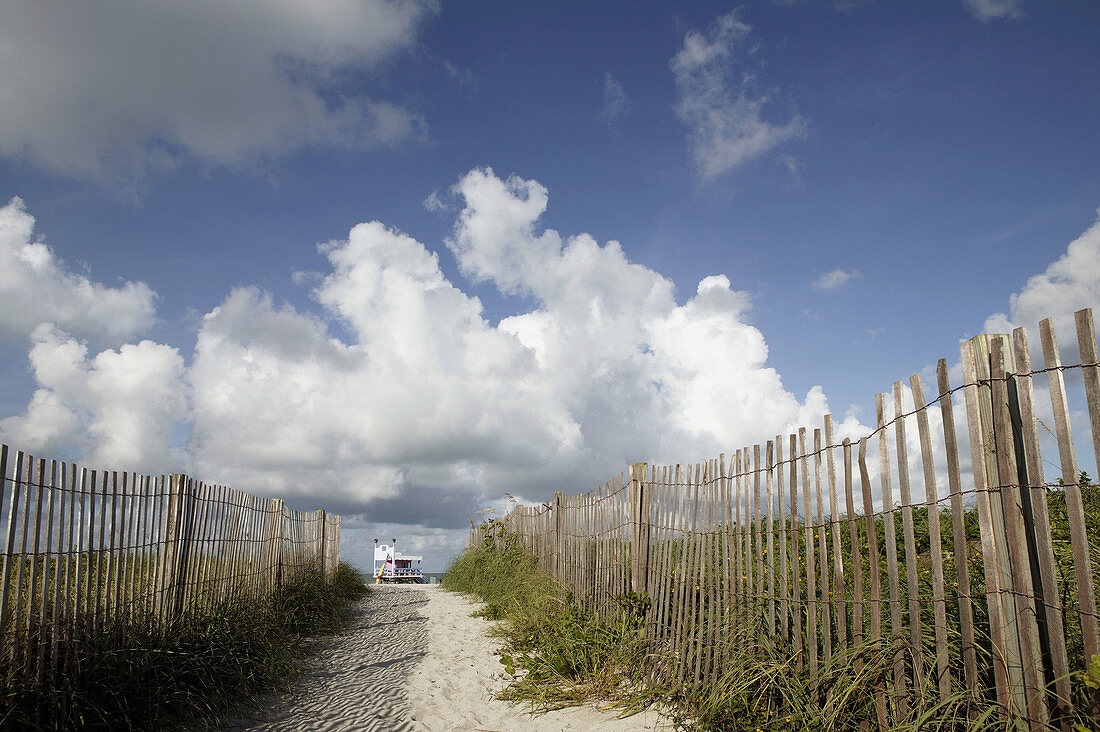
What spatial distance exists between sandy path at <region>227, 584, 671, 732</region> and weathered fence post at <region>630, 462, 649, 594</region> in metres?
1.38

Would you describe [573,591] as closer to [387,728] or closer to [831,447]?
[387,728]

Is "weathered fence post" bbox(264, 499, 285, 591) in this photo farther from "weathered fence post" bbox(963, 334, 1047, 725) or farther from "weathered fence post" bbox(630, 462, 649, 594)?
"weathered fence post" bbox(963, 334, 1047, 725)

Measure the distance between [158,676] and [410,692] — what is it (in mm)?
2164

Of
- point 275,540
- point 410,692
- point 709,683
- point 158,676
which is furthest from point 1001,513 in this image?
point 275,540

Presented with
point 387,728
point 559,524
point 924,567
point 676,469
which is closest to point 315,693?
point 387,728

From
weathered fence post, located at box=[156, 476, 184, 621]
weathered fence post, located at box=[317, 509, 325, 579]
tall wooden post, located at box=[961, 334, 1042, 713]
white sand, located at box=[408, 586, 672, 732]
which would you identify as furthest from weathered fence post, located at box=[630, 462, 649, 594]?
weathered fence post, located at box=[317, 509, 325, 579]

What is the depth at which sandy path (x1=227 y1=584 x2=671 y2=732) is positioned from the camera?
17.2 feet

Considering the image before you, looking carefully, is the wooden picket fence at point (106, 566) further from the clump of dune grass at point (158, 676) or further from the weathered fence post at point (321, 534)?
the weathered fence post at point (321, 534)

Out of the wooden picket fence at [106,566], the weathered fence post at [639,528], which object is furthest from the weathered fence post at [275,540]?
the weathered fence post at [639,528]

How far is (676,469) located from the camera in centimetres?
592

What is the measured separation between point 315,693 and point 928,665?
514 cm

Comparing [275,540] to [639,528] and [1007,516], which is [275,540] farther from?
[1007,516]

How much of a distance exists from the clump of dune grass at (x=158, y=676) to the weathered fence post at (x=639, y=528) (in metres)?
3.44

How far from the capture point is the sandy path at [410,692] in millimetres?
5230
